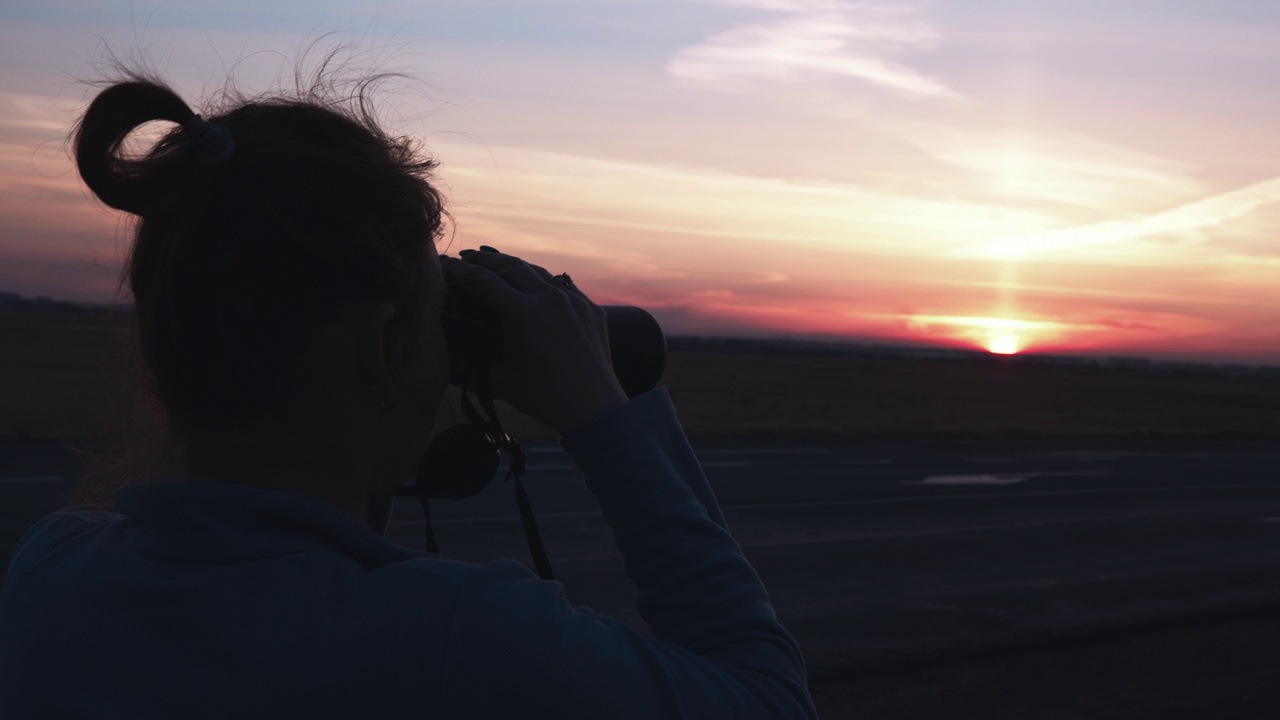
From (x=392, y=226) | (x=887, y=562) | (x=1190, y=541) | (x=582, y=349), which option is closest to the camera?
(x=392, y=226)

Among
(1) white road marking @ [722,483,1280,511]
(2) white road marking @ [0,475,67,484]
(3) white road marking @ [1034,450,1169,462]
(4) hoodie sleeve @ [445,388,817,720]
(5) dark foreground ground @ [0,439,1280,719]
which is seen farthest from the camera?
(3) white road marking @ [1034,450,1169,462]

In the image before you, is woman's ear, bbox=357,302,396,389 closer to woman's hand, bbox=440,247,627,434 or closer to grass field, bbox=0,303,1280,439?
woman's hand, bbox=440,247,627,434

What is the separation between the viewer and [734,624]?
112 cm

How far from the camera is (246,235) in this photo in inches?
39.6

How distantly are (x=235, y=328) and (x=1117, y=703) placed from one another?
5360 millimetres

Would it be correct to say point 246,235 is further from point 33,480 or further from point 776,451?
point 776,451

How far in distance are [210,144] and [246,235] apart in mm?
91

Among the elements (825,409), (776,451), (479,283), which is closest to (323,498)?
(479,283)

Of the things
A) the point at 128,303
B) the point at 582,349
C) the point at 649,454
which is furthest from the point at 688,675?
the point at 128,303

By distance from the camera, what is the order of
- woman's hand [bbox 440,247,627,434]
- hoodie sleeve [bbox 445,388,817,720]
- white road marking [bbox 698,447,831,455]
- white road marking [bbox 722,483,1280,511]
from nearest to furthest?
hoodie sleeve [bbox 445,388,817,720] < woman's hand [bbox 440,247,627,434] < white road marking [bbox 722,483,1280,511] < white road marking [bbox 698,447,831,455]

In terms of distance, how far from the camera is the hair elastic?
1.02 meters

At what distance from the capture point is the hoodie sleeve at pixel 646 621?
926 mm

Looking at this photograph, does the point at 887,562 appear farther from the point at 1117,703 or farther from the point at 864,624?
the point at 1117,703

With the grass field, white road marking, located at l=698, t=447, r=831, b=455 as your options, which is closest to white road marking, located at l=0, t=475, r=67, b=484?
the grass field
